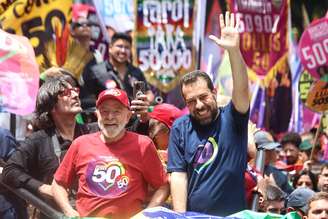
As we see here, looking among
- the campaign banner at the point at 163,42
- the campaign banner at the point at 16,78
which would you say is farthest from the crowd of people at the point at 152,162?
the campaign banner at the point at 163,42

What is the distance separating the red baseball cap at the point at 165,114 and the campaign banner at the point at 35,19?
245cm

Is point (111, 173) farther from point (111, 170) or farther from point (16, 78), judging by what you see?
point (16, 78)

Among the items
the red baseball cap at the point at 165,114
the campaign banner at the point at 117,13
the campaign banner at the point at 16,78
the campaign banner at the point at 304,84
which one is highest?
the campaign banner at the point at 117,13

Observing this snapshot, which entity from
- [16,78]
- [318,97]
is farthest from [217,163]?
[318,97]

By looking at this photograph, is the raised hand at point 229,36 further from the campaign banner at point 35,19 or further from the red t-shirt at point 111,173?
the campaign banner at point 35,19

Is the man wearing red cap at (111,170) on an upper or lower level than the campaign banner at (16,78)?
lower

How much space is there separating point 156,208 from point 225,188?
65 centimetres

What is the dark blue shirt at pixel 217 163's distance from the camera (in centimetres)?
593

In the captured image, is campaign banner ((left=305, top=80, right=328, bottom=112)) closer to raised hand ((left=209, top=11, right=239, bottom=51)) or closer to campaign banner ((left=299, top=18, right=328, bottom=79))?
campaign banner ((left=299, top=18, right=328, bottom=79))

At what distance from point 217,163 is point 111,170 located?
2.09 feet

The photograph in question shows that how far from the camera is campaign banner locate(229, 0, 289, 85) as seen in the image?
12.7 metres

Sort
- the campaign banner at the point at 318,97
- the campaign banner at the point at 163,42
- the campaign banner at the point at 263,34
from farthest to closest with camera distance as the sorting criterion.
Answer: the campaign banner at the point at 263,34, the campaign banner at the point at 163,42, the campaign banner at the point at 318,97

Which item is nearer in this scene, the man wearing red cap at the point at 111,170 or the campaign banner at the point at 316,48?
the man wearing red cap at the point at 111,170

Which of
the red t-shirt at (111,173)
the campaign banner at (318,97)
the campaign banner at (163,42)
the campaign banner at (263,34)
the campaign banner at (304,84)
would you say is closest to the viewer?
the red t-shirt at (111,173)
